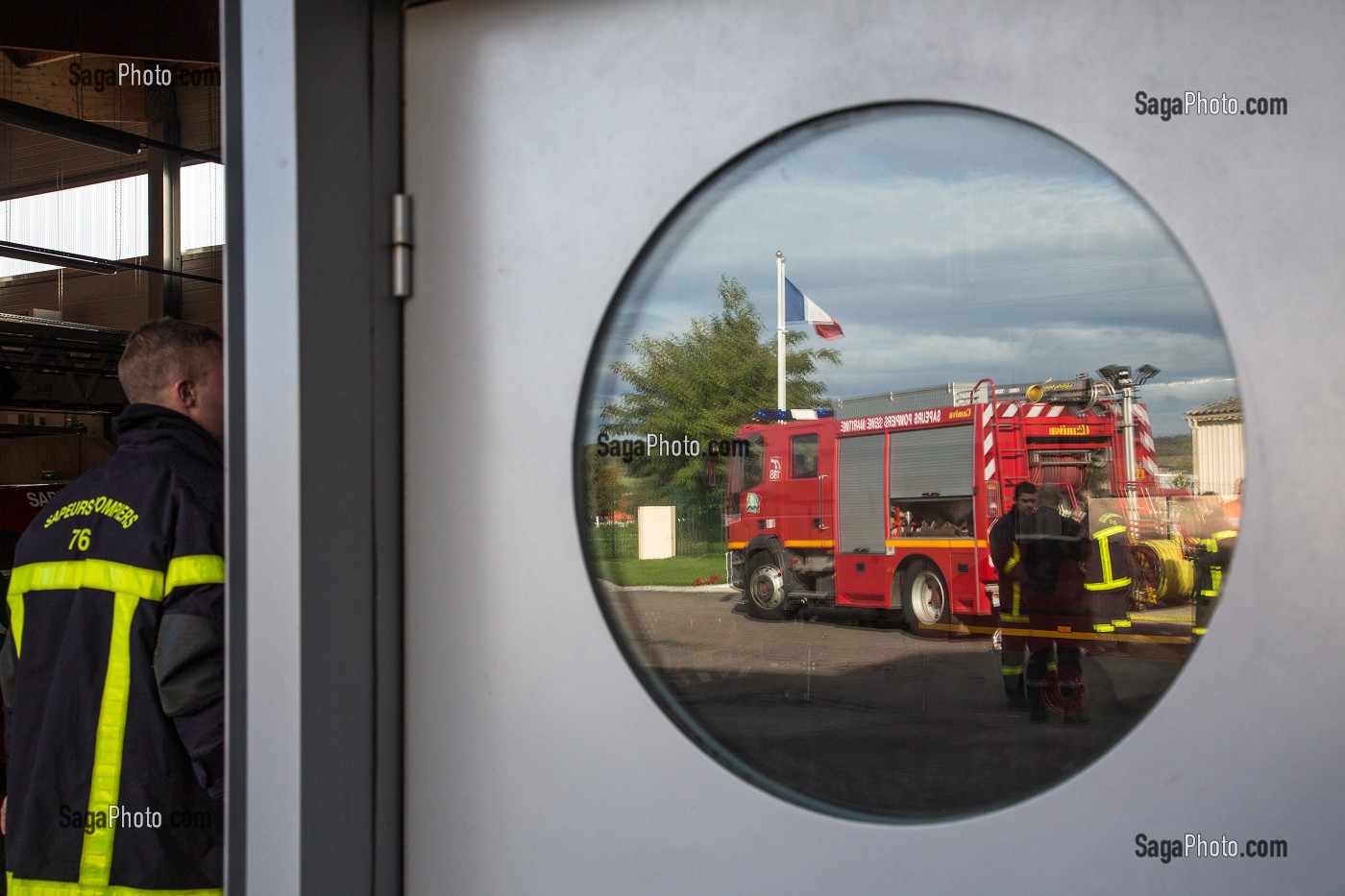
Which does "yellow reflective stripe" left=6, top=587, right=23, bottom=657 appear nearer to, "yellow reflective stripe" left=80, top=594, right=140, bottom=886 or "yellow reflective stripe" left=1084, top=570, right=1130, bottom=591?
"yellow reflective stripe" left=80, top=594, right=140, bottom=886

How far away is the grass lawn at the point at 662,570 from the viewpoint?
1.29m

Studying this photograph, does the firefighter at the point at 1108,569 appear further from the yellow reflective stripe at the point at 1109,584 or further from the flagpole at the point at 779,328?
the flagpole at the point at 779,328

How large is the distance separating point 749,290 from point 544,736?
63cm

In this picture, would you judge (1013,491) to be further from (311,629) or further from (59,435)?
(59,435)

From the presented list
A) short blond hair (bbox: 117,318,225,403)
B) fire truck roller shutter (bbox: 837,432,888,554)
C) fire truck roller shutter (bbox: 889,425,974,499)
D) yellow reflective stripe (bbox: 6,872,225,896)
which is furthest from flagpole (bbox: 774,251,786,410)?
fire truck roller shutter (bbox: 889,425,974,499)

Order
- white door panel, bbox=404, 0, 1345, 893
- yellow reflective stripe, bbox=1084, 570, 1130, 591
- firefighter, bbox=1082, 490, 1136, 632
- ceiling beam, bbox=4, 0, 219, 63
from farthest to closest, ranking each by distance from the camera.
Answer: ceiling beam, bbox=4, 0, 219, 63 → yellow reflective stripe, bbox=1084, 570, 1130, 591 → firefighter, bbox=1082, 490, 1136, 632 → white door panel, bbox=404, 0, 1345, 893

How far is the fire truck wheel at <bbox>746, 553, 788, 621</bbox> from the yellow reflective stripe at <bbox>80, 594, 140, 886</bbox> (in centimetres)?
99

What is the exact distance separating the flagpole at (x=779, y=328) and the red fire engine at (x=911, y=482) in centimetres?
4

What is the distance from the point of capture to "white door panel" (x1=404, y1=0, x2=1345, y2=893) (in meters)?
0.97

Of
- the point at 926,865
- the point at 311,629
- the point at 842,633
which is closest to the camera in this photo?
the point at 926,865

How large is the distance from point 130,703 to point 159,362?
0.59 metres

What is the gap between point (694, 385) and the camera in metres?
1.39

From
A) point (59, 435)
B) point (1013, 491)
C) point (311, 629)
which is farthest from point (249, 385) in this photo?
point (59, 435)

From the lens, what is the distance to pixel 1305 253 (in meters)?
0.97
